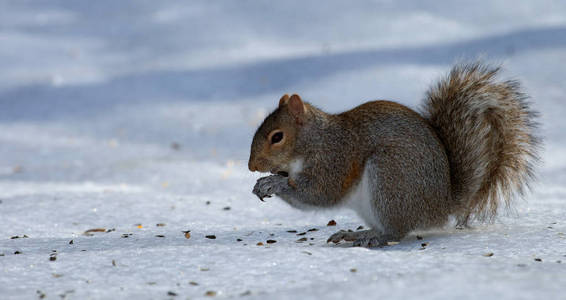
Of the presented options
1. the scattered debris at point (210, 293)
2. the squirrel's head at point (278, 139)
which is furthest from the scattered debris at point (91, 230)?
the scattered debris at point (210, 293)

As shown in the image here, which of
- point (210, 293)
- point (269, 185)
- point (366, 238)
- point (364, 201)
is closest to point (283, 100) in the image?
point (269, 185)

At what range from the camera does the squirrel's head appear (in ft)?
9.36

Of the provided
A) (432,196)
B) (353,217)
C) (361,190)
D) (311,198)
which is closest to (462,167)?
(432,196)

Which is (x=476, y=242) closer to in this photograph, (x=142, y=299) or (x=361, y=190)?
(x=361, y=190)

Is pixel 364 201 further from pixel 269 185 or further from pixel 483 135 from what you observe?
pixel 483 135

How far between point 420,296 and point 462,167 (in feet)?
3.66

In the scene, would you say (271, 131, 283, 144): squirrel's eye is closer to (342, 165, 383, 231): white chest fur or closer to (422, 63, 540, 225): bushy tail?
(342, 165, 383, 231): white chest fur

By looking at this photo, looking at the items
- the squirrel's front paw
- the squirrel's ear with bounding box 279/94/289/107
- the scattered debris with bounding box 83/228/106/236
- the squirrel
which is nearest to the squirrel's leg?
the squirrel

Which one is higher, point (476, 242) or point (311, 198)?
point (311, 198)

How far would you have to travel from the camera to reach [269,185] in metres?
2.83

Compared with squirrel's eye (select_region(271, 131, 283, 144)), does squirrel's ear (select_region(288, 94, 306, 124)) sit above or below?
above

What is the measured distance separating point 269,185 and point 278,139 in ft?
0.62

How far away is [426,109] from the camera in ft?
9.70

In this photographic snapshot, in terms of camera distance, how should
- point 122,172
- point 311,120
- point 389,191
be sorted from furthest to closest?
point 122,172
point 311,120
point 389,191
